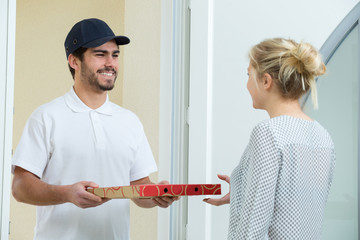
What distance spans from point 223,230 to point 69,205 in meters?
0.83

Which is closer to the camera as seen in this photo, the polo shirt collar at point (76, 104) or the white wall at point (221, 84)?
the polo shirt collar at point (76, 104)

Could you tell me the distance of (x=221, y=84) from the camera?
2369 millimetres

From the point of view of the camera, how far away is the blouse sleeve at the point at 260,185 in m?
1.30

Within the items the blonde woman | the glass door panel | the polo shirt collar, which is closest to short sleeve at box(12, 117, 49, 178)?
the polo shirt collar

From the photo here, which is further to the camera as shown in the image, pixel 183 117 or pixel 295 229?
pixel 183 117

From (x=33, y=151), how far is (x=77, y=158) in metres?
0.15

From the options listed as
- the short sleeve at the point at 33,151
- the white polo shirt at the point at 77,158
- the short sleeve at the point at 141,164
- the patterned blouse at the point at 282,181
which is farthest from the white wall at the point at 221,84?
the patterned blouse at the point at 282,181

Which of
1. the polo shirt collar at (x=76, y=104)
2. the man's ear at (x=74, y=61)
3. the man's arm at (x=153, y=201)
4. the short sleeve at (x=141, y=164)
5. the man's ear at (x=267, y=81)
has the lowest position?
the man's arm at (x=153, y=201)

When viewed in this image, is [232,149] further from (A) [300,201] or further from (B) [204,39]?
(A) [300,201]

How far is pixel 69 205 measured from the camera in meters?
1.78

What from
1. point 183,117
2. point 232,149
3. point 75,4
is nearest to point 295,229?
point 232,149

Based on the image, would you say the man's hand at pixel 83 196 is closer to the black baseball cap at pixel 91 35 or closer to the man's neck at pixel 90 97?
the man's neck at pixel 90 97

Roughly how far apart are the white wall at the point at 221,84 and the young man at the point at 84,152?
0.41m

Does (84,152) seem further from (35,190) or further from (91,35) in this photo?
(91,35)
